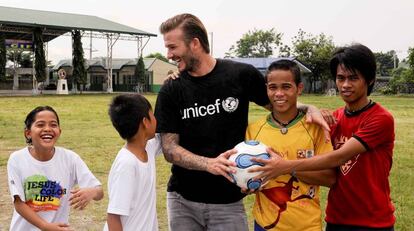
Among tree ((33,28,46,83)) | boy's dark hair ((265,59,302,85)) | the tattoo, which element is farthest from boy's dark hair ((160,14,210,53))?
tree ((33,28,46,83))

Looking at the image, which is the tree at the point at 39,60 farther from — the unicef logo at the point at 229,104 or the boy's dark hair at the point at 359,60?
the boy's dark hair at the point at 359,60

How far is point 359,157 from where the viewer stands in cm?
302

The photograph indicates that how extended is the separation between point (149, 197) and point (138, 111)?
563 mm

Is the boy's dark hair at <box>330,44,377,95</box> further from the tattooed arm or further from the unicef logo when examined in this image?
the tattooed arm

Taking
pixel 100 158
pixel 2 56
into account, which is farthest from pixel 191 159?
pixel 2 56

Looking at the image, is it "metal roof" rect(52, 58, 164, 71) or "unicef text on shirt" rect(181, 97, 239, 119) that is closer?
"unicef text on shirt" rect(181, 97, 239, 119)

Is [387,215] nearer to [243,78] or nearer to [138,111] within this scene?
[243,78]

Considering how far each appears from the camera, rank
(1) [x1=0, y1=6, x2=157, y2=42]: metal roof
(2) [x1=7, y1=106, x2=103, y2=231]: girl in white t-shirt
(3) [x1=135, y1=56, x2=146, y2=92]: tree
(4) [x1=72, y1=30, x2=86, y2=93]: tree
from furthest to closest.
Answer: (3) [x1=135, y1=56, x2=146, y2=92]: tree, (4) [x1=72, y1=30, x2=86, y2=93]: tree, (1) [x1=0, y1=6, x2=157, y2=42]: metal roof, (2) [x1=7, y1=106, x2=103, y2=231]: girl in white t-shirt

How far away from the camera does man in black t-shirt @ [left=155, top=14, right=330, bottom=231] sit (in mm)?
3252

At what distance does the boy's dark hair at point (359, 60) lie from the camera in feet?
10.1

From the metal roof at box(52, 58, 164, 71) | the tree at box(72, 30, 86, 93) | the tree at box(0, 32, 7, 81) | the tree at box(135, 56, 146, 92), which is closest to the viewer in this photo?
the tree at box(0, 32, 7, 81)

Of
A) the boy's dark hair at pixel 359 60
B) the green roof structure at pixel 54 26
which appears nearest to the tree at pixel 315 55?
the green roof structure at pixel 54 26

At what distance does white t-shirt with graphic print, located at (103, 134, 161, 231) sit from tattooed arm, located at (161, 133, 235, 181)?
0.60 feet

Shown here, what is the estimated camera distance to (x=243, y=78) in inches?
132
